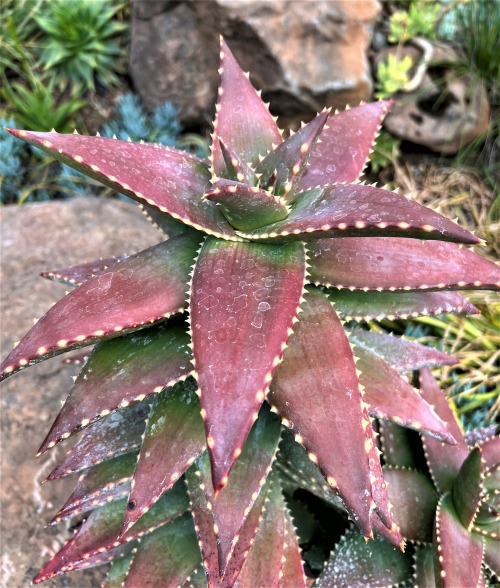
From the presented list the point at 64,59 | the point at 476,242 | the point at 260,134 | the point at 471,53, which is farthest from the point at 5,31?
the point at 476,242

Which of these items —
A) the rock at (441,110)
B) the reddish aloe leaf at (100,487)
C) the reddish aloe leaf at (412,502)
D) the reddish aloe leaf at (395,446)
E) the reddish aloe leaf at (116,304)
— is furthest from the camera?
the rock at (441,110)

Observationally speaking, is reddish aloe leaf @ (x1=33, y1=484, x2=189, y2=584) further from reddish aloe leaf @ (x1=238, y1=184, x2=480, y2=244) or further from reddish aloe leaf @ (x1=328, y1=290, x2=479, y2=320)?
reddish aloe leaf @ (x1=238, y1=184, x2=480, y2=244)

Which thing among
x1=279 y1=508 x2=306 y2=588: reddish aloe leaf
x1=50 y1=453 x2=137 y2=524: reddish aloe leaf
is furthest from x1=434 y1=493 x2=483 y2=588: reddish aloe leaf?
x1=50 y1=453 x2=137 y2=524: reddish aloe leaf

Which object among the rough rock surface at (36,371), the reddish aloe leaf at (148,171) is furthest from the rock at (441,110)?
the reddish aloe leaf at (148,171)

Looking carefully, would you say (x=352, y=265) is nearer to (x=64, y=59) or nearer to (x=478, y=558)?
(x=478, y=558)

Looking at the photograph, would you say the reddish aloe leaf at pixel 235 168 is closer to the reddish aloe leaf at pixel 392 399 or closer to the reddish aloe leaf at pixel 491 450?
the reddish aloe leaf at pixel 392 399
